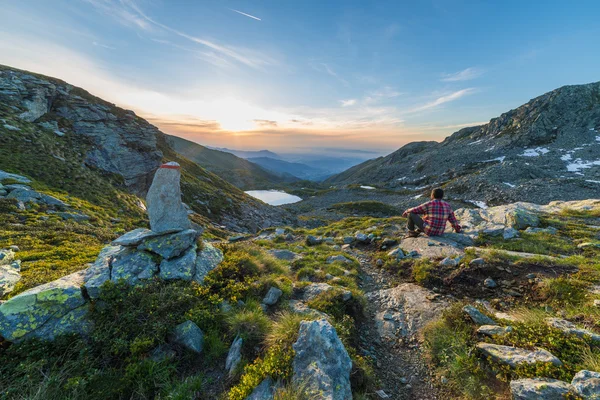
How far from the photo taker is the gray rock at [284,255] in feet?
43.8

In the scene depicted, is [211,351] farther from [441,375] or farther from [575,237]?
[575,237]

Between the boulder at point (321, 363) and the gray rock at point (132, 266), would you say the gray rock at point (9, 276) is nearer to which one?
the gray rock at point (132, 266)

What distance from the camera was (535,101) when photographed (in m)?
121

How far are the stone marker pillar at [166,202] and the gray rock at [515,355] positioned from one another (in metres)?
10.4

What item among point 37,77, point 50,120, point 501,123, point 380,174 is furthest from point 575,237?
point 501,123

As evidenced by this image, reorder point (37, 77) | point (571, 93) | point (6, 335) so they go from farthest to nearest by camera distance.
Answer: point (571, 93) < point (37, 77) < point (6, 335)

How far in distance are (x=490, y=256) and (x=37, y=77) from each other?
60.2 m

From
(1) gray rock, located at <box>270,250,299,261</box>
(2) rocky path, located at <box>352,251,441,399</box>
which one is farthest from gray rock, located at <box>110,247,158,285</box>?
(2) rocky path, located at <box>352,251,441,399</box>

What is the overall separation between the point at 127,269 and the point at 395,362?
8.57 meters

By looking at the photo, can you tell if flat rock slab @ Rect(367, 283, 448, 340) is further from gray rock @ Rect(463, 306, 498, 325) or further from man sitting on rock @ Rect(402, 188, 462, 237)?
man sitting on rock @ Rect(402, 188, 462, 237)

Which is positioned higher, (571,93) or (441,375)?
(571,93)

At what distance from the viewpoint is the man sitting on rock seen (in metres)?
12.9

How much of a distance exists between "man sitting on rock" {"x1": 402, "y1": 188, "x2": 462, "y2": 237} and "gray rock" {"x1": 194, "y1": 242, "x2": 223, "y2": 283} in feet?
36.3

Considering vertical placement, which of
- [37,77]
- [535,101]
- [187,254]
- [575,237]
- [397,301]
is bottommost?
[397,301]
